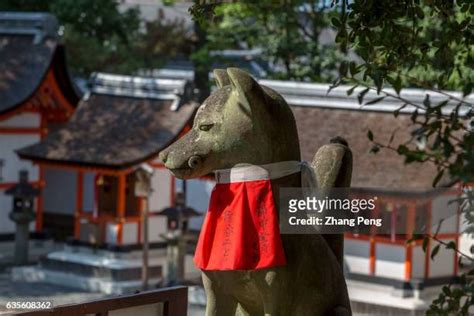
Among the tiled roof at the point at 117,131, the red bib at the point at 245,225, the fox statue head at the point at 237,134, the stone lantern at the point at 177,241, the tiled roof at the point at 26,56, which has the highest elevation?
the fox statue head at the point at 237,134

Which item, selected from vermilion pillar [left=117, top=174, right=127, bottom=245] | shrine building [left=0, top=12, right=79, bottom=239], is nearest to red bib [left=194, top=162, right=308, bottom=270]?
vermilion pillar [left=117, top=174, right=127, bottom=245]

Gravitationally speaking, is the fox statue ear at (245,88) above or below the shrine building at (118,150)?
above

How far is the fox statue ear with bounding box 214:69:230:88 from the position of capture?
195 inches

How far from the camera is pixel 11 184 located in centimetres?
1973

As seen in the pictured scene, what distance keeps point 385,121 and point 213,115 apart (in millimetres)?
11680

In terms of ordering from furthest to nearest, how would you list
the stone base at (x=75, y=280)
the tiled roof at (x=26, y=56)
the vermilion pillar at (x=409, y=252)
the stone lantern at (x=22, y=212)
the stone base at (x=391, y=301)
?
the tiled roof at (x=26, y=56) → the stone lantern at (x=22, y=212) → the stone base at (x=75, y=280) → the vermilion pillar at (x=409, y=252) → the stone base at (x=391, y=301)

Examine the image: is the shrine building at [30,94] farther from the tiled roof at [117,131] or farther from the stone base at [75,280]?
the stone base at [75,280]

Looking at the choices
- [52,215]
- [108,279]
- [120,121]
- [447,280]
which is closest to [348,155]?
[447,280]

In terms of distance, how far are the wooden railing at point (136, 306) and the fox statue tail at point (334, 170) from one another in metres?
0.90

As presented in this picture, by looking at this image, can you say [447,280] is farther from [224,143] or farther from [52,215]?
[224,143]

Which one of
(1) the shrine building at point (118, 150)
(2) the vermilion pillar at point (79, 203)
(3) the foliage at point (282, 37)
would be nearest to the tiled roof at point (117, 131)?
(1) the shrine building at point (118, 150)

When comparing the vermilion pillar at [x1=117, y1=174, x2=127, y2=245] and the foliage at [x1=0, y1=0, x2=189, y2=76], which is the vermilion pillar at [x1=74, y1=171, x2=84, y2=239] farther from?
the foliage at [x1=0, y1=0, x2=189, y2=76]

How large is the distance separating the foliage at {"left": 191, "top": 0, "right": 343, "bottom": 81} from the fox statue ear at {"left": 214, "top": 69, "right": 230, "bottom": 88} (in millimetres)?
14011

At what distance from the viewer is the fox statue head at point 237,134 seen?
4.70 meters
